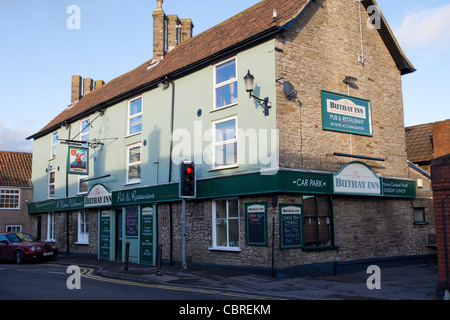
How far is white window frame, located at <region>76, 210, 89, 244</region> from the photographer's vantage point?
24.6 meters

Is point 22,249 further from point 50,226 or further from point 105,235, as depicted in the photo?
point 50,226

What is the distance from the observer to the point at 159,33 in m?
23.1

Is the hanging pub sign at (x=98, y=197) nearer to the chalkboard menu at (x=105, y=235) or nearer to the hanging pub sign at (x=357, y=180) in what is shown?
the chalkboard menu at (x=105, y=235)

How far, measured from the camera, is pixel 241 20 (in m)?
18.6

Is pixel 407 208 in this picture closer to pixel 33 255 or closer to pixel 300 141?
pixel 300 141

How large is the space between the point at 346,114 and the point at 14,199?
83.4 ft

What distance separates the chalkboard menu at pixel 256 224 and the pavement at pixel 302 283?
1.10 m

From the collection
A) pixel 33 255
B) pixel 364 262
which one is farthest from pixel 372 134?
pixel 33 255

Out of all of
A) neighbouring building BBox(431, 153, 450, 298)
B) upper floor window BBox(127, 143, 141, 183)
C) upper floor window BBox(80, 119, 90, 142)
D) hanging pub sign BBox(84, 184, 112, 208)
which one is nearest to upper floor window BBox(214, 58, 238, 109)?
upper floor window BBox(127, 143, 141, 183)

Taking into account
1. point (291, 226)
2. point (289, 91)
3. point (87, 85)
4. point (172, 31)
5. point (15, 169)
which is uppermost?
point (172, 31)

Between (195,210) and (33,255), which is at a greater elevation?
(195,210)

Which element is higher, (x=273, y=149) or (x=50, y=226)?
(x=273, y=149)

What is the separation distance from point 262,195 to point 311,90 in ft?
14.1

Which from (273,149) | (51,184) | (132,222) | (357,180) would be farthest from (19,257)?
(357,180)
